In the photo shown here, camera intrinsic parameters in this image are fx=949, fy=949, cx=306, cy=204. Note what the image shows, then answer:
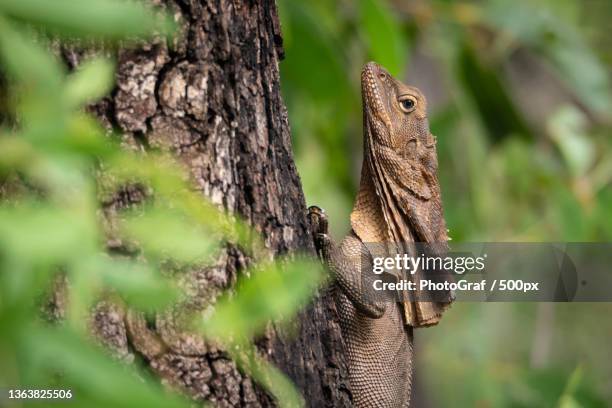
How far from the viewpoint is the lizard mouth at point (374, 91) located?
385 cm

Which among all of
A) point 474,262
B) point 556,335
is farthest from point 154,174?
point 556,335

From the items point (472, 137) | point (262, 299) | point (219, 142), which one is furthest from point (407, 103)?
point (262, 299)

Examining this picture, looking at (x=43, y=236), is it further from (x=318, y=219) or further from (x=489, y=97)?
(x=489, y=97)

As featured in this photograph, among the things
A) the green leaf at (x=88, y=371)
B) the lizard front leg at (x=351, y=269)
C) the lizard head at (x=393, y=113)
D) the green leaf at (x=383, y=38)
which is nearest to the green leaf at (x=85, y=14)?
the green leaf at (x=88, y=371)

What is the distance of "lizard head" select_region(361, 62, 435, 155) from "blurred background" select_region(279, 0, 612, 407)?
72cm

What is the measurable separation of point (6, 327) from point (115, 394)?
4.9 inches

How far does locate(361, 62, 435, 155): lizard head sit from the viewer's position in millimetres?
3805

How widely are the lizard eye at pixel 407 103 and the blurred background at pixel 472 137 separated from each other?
751mm

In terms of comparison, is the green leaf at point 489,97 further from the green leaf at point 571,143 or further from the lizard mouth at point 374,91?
the lizard mouth at point 374,91

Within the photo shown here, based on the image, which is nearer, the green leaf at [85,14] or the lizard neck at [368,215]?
the green leaf at [85,14]

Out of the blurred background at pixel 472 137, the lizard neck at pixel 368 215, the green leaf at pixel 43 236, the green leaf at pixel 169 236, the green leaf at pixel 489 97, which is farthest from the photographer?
the green leaf at pixel 489 97

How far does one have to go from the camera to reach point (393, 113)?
3.85 m

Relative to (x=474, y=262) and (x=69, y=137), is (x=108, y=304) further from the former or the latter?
(x=474, y=262)

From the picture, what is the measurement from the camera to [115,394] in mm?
932
